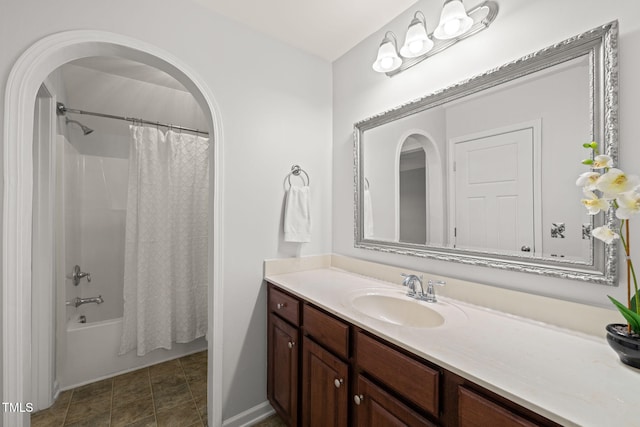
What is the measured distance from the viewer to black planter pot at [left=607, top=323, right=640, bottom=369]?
0.72 metres

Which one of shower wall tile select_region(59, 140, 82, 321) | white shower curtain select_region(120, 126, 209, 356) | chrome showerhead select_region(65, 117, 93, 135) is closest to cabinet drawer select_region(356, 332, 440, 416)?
white shower curtain select_region(120, 126, 209, 356)

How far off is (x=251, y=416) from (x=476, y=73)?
7.44 ft

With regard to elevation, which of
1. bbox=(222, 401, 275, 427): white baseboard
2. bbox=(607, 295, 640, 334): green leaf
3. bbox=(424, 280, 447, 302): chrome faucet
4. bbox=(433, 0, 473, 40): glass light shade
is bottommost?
bbox=(222, 401, 275, 427): white baseboard

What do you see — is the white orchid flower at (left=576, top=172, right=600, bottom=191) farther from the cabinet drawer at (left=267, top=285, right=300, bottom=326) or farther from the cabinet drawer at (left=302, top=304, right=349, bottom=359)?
the cabinet drawer at (left=267, top=285, right=300, bottom=326)

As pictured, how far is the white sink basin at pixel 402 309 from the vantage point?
46.8 inches

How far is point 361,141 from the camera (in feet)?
6.15

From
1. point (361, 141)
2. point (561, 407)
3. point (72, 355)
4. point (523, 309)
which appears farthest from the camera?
point (72, 355)

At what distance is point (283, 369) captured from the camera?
157 centimetres

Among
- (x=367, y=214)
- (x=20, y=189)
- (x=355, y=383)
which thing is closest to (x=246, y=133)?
(x=367, y=214)

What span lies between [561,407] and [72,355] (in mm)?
2862

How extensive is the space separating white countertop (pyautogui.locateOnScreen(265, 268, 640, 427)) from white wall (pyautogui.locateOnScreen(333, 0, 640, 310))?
0.17m

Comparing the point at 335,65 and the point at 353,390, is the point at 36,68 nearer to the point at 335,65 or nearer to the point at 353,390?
the point at 335,65

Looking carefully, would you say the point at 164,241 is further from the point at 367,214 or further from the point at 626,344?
the point at 626,344

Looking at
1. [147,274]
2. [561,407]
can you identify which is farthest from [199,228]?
[561,407]
